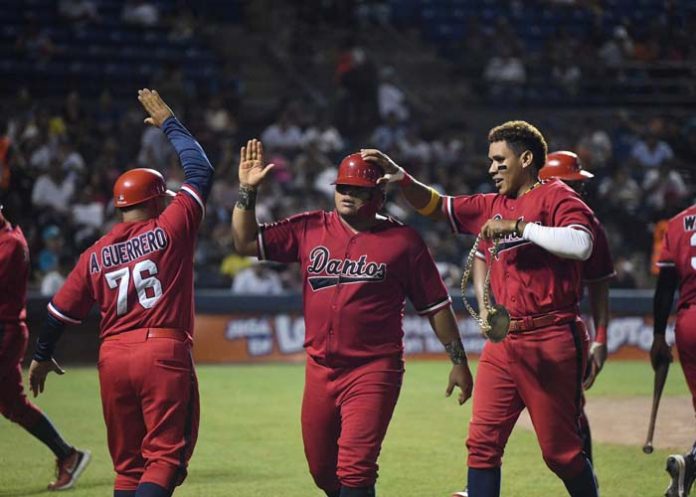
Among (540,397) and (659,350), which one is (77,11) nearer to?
(659,350)

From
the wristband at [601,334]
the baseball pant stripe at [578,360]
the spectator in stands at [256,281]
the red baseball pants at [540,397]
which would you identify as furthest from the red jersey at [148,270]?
the spectator in stands at [256,281]

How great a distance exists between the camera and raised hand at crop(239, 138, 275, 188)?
20.4 ft

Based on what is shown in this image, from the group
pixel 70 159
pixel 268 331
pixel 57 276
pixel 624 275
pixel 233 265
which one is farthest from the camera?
pixel 624 275

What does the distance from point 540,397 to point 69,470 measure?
3.59 m

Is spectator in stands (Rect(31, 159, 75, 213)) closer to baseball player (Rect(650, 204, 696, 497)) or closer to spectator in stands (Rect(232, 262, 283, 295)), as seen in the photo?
spectator in stands (Rect(232, 262, 283, 295))

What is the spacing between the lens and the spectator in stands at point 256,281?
53.0 feet

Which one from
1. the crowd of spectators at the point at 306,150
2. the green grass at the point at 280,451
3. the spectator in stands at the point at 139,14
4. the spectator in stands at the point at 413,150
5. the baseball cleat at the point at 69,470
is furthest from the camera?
the spectator in stands at the point at 139,14

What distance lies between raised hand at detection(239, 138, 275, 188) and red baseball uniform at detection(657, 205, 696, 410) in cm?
259

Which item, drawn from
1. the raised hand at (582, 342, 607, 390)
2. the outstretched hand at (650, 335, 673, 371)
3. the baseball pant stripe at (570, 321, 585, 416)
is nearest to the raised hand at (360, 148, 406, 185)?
the baseball pant stripe at (570, 321, 585, 416)

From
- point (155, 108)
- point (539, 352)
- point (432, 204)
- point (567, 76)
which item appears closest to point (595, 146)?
point (567, 76)

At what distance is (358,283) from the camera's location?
20.2 feet

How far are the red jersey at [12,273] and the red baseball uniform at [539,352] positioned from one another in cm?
322

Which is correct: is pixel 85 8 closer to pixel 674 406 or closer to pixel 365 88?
pixel 365 88

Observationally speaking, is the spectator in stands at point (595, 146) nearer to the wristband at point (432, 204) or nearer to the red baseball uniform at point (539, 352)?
the wristband at point (432, 204)
